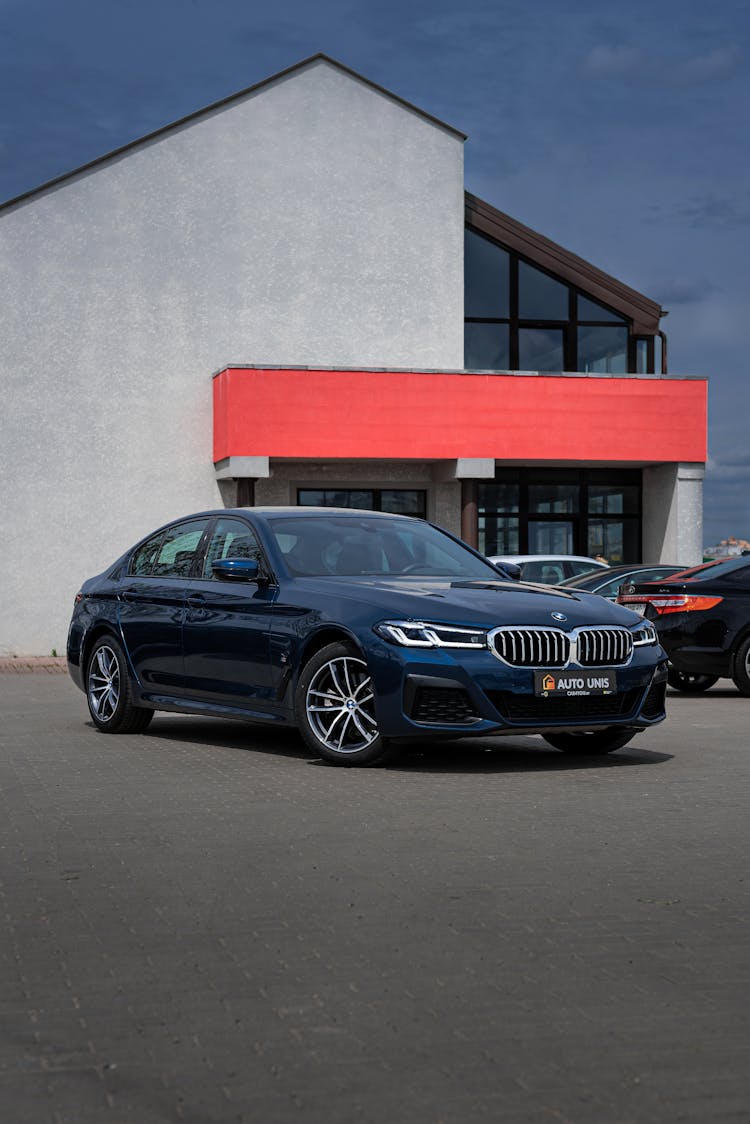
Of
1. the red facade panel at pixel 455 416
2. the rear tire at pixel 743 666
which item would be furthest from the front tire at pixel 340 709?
the red facade panel at pixel 455 416

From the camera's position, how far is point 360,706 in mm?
10148

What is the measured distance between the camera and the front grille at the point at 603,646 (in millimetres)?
10250

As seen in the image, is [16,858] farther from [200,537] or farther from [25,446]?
[25,446]

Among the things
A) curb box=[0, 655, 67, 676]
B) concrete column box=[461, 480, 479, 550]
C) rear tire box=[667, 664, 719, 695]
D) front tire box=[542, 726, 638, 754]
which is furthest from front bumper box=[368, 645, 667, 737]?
concrete column box=[461, 480, 479, 550]

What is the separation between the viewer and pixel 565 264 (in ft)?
110

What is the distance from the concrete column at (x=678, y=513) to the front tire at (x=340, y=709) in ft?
72.3

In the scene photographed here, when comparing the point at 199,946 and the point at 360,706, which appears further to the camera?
the point at 360,706

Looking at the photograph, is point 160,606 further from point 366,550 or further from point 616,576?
point 616,576

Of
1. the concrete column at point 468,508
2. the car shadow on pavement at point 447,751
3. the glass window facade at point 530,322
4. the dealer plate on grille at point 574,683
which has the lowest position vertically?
the car shadow on pavement at point 447,751

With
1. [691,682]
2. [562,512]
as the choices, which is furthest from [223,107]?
[691,682]

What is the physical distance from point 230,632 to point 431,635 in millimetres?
1827

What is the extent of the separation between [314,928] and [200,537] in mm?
6737

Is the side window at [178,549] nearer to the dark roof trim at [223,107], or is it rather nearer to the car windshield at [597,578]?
the car windshield at [597,578]

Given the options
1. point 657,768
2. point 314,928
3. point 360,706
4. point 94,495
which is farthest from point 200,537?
point 94,495
